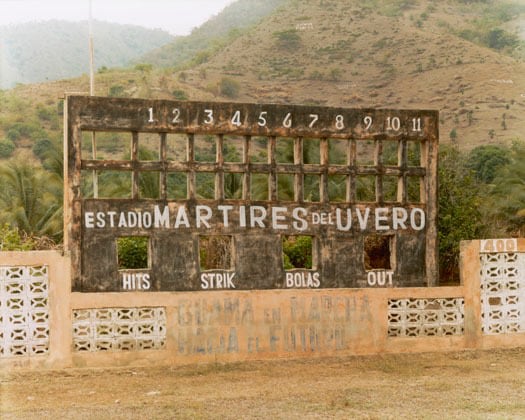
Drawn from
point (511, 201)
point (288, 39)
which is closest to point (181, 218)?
point (511, 201)

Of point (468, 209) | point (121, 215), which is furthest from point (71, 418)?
point (468, 209)

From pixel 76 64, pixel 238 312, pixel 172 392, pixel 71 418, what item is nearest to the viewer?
pixel 71 418

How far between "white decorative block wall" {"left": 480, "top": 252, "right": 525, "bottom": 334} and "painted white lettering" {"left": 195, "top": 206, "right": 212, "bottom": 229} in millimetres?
5873

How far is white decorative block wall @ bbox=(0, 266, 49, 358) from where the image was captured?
48.3ft

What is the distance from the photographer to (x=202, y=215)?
730 inches

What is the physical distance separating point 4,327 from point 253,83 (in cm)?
4899

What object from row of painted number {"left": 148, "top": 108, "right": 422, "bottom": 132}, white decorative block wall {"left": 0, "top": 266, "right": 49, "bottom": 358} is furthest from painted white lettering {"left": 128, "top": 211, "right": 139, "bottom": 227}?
white decorative block wall {"left": 0, "top": 266, "right": 49, "bottom": 358}

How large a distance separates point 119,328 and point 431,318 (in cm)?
626

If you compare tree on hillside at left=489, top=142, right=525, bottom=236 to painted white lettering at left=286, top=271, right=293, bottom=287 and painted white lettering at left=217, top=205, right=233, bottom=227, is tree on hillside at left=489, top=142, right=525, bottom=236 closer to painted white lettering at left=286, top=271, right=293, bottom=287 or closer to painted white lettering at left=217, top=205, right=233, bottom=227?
painted white lettering at left=286, top=271, right=293, bottom=287

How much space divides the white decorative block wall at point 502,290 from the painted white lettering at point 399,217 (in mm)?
3223

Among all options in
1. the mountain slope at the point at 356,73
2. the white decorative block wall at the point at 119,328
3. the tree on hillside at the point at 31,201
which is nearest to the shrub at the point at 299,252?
the tree on hillside at the point at 31,201

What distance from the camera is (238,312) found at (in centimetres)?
1597

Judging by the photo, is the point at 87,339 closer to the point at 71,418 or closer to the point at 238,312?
the point at 238,312

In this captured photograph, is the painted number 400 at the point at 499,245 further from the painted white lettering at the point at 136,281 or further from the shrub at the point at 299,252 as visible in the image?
the shrub at the point at 299,252
